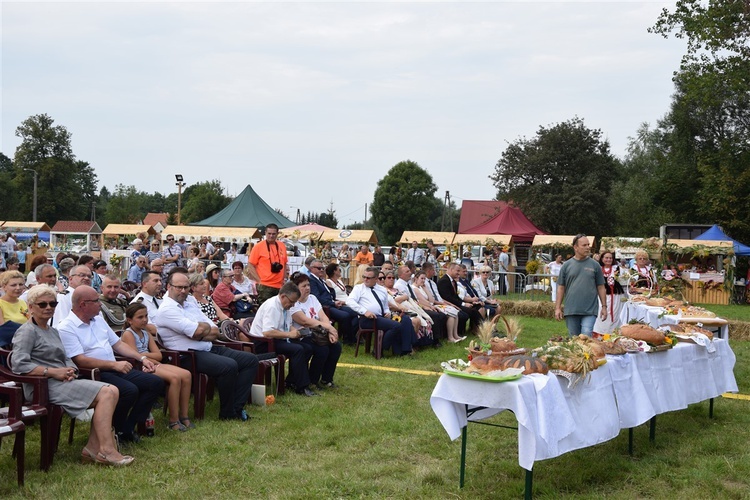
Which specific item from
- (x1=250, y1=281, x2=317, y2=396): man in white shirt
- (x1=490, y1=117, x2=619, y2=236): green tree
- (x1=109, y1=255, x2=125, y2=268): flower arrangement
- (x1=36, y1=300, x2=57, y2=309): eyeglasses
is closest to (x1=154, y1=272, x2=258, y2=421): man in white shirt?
(x1=250, y1=281, x2=317, y2=396): man in white shirt

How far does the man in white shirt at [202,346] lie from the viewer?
651cm

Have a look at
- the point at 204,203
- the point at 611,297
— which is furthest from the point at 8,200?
the point at 611,297

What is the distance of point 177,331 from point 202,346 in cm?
29

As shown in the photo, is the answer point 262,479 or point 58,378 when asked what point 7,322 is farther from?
point 262,479

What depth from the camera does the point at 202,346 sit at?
670cm

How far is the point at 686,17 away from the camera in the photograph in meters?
23.3

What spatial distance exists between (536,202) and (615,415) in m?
43.8

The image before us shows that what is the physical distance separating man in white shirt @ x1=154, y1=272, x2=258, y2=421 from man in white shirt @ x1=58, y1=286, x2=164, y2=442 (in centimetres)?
80

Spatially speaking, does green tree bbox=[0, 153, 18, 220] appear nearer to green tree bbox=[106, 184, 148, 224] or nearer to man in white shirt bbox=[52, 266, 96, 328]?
green tree bbox=[106, 184, 148, 224]

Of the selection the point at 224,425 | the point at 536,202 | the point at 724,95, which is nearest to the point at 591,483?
the point at 224,425

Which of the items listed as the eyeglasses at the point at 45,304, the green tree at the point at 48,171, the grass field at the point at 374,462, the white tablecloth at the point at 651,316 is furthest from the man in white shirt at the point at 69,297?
the green tree at the point at 48,171

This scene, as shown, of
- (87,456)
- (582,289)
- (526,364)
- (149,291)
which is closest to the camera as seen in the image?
(526,364)

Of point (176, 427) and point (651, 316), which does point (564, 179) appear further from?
point (176, 427)

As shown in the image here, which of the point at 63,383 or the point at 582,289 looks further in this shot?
the point at 582,289
